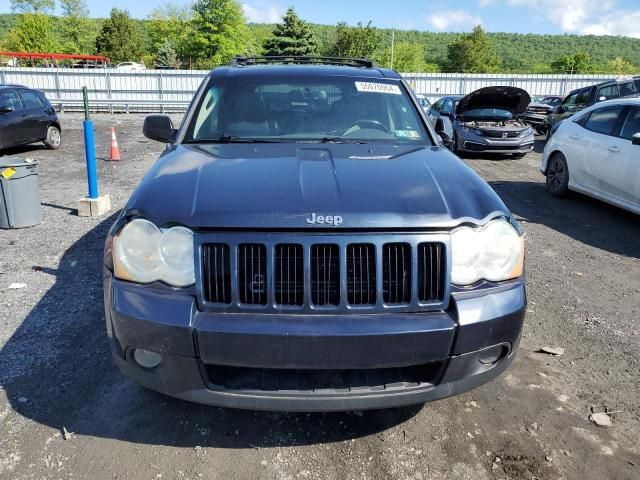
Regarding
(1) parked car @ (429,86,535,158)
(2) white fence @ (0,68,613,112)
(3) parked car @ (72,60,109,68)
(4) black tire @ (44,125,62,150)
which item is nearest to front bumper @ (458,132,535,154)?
(1) parked car @ (429,86,535,158)

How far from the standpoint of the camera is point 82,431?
9.05 feet

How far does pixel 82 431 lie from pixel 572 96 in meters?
16.8

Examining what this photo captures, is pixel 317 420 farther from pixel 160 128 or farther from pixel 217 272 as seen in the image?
pixel 160 128

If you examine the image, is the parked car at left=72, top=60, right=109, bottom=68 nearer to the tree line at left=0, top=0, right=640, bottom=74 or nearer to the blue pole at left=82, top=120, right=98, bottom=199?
the tree line at left=0, top=0, right=640, bottom=74

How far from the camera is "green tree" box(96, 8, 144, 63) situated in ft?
250

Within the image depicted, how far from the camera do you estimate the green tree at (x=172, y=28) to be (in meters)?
76.8

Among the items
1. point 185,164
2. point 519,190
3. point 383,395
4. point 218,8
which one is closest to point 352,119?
point 185,164

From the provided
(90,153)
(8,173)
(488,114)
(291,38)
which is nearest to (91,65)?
(291,38)

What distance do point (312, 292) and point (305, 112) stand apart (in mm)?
1804

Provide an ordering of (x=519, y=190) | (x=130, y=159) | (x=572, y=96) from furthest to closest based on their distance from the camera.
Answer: (x=572, y=96), (x=130, y=159), (x=519, y=190)

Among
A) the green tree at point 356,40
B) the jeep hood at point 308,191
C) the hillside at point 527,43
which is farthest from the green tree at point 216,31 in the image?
the jeep hood at point 308,191

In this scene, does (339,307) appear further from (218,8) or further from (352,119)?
(218,8)

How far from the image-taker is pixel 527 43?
119m

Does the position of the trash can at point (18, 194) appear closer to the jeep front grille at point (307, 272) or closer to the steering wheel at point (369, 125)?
the steering wheel at point (369, 125)
